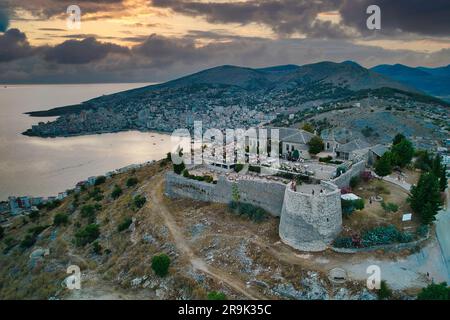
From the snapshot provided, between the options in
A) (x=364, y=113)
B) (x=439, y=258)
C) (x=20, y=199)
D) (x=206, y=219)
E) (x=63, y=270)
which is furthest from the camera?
(x=364, y=113)

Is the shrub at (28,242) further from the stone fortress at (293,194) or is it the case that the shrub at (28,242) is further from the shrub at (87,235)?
the stone fortress at (293,194)

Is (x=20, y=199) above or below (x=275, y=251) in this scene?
below

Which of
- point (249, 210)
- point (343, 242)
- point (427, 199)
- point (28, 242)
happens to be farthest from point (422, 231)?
point (28, 242)

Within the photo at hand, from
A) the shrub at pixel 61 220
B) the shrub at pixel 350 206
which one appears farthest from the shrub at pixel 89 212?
the shrub at pixel 350 206

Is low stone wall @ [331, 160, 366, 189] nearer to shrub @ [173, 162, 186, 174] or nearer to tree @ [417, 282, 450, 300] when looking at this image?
tree @ [417, 282, 450, 300]

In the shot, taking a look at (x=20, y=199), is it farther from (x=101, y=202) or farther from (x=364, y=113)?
(x=364, y=113)

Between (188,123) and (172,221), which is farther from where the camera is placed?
(188,123)

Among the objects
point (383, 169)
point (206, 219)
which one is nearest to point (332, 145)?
point (383, 169)
